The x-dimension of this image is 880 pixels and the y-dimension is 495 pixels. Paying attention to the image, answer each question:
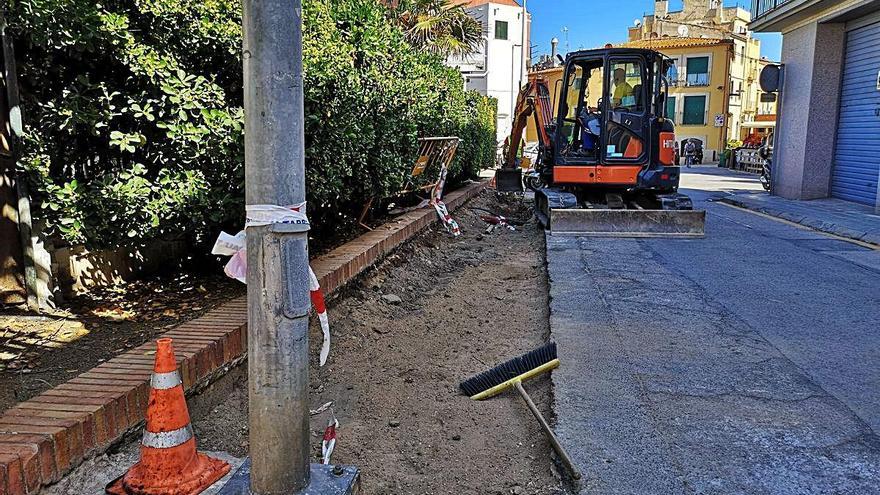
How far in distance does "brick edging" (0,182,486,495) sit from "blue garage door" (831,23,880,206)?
43.7ft

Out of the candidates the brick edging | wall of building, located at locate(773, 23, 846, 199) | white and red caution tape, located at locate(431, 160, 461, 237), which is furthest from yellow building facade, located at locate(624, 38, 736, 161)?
the brick edging

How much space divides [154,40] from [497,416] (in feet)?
10.0

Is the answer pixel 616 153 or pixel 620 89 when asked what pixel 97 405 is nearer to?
pixel 616 153

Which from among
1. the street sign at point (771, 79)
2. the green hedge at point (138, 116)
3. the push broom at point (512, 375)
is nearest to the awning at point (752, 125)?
the street sign at point (771, 79)

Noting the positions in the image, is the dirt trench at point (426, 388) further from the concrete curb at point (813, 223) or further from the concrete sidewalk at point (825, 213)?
the concrete sidewalk at point (825, 213)

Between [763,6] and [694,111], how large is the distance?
31.3 m

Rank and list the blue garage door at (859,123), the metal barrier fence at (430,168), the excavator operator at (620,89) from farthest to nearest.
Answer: the blue garage door at (859,123), the excavator operator at (620,89), the metal barrier fence at (430,168)

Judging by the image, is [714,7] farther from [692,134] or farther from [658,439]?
[658,439]

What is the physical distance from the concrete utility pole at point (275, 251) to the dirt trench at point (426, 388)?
776mm

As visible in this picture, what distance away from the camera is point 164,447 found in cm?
220

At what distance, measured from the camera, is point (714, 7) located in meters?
52.6

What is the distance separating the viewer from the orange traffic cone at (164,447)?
7.13 feet

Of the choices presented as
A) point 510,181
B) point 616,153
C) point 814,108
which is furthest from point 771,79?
point 616,153

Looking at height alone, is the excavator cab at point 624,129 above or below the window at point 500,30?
below
